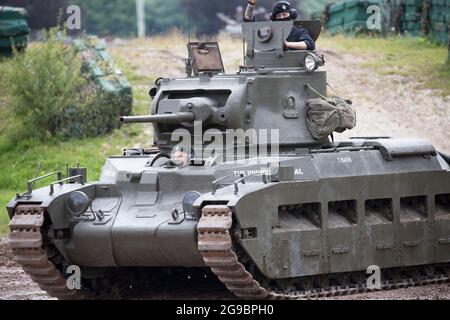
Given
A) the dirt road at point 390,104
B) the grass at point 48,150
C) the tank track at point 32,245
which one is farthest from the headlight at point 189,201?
the dirt road at point 390,104

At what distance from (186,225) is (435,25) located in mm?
19866

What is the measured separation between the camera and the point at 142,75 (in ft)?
112

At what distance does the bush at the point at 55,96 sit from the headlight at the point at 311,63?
10719 mm

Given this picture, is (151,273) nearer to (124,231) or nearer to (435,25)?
(124,231)

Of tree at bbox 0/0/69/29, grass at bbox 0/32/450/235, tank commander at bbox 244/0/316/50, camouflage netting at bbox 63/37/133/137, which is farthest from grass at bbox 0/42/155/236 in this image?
tree at bbox 0/0/69/29

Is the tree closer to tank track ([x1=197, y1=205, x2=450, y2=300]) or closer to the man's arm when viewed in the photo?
the man's arm

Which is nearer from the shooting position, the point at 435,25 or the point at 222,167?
the point at 222,167

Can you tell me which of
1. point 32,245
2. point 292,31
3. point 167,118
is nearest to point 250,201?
point 167,118

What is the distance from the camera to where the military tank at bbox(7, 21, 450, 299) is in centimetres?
1823

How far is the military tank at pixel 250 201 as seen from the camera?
59.8ft

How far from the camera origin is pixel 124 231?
60.8 feet

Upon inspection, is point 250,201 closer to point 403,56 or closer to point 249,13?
point 249,13

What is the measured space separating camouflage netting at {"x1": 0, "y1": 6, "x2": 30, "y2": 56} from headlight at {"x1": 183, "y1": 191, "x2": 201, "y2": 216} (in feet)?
56.9
